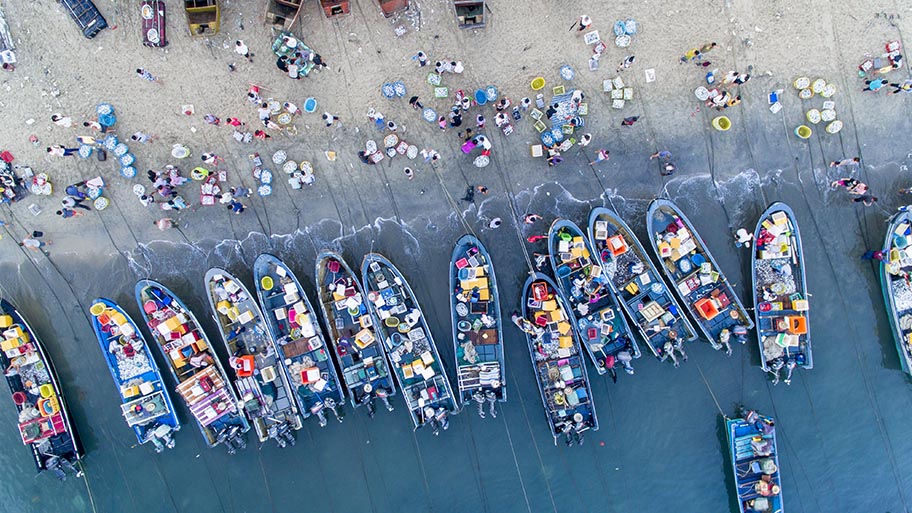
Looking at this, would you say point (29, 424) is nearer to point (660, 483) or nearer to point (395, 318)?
point (395, 318)

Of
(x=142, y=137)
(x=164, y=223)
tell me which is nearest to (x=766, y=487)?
(x=164, y=223)

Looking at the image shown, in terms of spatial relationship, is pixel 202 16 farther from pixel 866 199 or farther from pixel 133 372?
pixel 866 199

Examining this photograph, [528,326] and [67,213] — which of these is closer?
[528,326]

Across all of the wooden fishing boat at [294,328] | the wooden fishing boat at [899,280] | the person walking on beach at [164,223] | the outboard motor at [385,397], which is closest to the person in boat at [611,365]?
the outboard motor at [385,397]

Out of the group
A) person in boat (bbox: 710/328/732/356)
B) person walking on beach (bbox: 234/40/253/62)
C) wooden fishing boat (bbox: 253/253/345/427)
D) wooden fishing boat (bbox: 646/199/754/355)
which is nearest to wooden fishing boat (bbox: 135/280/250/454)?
wooden fishing boat (bbox: 253/253/345/427)

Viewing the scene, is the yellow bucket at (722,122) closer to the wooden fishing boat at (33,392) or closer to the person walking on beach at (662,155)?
the person walking on beach at (662,155)

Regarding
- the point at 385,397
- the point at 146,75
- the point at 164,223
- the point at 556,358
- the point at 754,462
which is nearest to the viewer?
the point at 146,75

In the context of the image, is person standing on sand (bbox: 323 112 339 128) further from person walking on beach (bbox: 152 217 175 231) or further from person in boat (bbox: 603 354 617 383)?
person in boat (bbox: 603 354 617 383)
